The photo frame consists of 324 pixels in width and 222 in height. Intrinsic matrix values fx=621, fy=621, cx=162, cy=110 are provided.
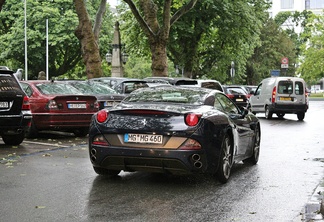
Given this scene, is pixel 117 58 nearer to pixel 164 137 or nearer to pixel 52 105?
pixel 52 105

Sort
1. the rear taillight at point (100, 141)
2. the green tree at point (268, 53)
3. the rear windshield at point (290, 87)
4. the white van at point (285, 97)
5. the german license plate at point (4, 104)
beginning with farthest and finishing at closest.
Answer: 1. the green tree at point (268, 53)
2. the rear windshield at point (290, 87)
3. the white van at point (285, 97)
4. the german license plate at point (4, 104)
5. the rear taillight at point (100, 141)

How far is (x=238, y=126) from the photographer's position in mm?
9625

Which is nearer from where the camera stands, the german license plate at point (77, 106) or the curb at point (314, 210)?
the curb at point (314, 210)

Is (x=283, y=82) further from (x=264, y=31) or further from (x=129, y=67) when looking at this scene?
(x=129, y=67)

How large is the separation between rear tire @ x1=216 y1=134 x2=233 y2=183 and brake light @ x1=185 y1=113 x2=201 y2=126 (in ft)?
2.15

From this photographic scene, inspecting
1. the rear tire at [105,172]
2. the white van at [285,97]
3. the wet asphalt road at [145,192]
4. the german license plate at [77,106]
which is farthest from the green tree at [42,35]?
the rear tire at [105,172]

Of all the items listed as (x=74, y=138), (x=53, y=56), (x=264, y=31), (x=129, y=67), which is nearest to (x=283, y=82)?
(x=74, y=138)

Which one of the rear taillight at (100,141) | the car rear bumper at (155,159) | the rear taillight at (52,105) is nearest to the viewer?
the car rear bumper at (155,159)

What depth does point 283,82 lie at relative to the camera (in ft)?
89.7

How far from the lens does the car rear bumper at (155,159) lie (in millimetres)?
7961

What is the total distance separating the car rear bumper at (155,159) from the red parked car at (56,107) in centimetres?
670

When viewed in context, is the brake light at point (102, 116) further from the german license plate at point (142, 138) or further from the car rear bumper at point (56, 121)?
the car rear bumper at point (56, 121)

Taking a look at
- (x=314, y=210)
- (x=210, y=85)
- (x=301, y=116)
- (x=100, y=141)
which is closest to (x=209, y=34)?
(x=301, y=116)

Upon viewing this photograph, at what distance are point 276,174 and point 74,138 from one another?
7.12m
